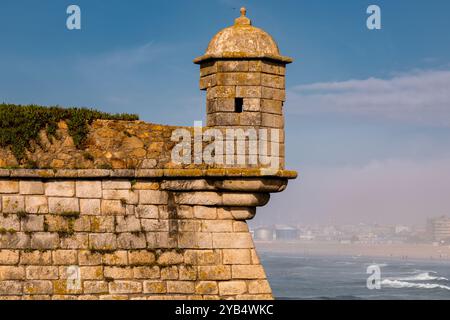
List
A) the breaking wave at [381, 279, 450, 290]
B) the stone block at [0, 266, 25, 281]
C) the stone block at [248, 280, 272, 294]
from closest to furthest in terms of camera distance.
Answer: the stone block at [0, 266, 25, 281], the stone block at [248, 280, 272, 294], the breaking wave at [381, 279, 450, 290]

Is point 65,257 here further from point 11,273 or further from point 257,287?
point 257,287

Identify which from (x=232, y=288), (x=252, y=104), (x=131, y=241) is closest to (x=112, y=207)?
(x=131, y=241)

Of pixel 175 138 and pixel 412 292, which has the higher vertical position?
pixel 175 138

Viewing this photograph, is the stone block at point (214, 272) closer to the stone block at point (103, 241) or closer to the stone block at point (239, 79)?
the stone block at point (103, 241)

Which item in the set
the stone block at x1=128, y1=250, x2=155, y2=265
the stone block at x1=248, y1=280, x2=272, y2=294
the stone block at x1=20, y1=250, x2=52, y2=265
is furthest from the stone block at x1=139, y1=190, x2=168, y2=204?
the stone block at x1=248, y1=280, x2=272, y2=294

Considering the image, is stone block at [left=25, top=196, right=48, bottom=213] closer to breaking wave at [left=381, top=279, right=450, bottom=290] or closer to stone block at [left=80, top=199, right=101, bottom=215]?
stone block at [left=80, top=199, right=101, bottom=215]

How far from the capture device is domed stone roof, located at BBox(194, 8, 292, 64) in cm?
1459

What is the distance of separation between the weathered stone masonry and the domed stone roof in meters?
0.02

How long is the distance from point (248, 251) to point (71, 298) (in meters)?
3.03

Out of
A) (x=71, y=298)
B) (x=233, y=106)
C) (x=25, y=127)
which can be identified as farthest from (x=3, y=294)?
(x=233, y=106)

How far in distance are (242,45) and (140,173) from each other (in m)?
2.79

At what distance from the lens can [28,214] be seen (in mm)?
13672

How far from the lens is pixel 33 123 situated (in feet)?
45.4
